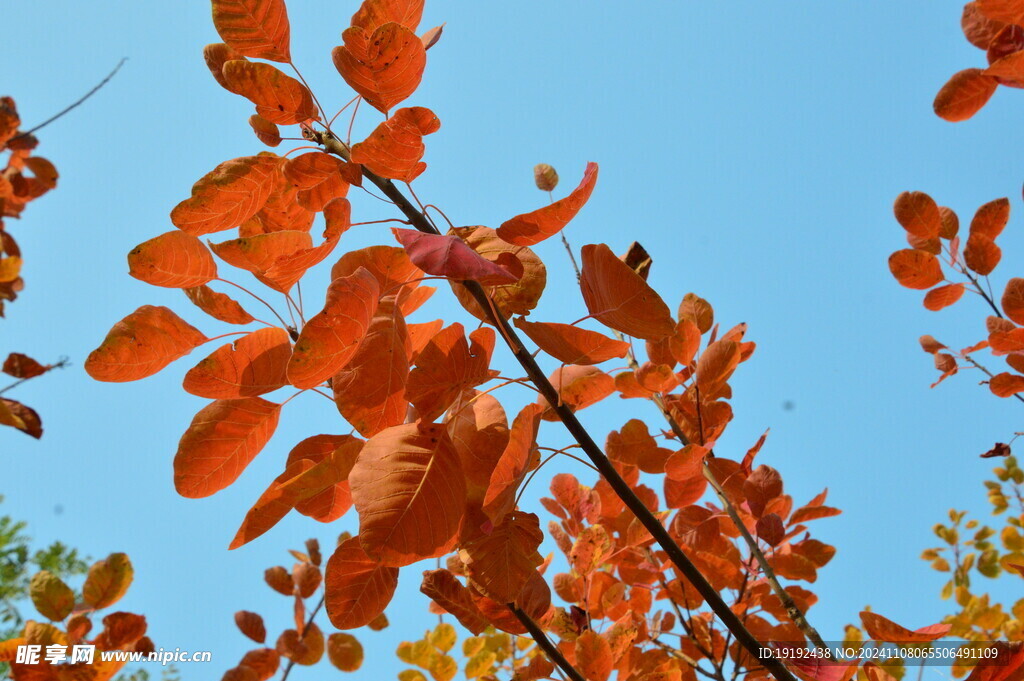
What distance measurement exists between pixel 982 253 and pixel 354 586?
1502 mm

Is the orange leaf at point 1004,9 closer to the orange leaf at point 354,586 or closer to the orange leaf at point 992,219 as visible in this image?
the orange leaf at point 992,219

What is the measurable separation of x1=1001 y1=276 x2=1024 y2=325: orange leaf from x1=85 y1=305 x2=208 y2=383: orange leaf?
4.76 ft

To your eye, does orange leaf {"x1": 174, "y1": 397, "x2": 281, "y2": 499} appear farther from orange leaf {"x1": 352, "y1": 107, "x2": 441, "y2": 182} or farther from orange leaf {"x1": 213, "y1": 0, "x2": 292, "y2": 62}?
orange leaf {"x1": 213, "y1": 0, "x2": 292, "y2": 62}

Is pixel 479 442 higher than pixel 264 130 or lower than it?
lower

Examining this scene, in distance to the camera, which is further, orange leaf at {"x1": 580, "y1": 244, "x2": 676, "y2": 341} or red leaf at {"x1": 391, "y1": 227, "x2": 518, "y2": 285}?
orange leaf at {"x1": 580, "y1": 244, "x2": 676, "y2": 341}

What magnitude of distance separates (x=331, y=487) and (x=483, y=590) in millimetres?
226

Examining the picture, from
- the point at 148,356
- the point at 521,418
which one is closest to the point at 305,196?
the point at 148,356

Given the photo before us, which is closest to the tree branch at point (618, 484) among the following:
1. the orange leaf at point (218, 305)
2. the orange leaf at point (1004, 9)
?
the orange leaf at point (218, 305)

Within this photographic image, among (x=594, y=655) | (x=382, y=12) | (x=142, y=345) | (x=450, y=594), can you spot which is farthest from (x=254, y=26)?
(x=594, y=655)

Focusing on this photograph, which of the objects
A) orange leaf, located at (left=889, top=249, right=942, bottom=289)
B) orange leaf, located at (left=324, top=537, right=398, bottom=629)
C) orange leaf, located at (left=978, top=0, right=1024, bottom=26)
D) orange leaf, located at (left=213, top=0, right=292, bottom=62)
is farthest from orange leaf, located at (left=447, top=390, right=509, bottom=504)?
orange leaf, located at (left=889, top=249, right=942, bottom=289)

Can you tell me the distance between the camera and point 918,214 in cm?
146

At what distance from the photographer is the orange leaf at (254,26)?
774 millimetres

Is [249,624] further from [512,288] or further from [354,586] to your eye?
[512,288]

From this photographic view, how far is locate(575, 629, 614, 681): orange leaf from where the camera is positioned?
985 mm
